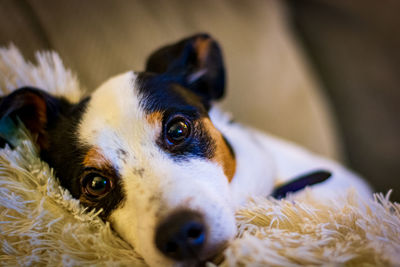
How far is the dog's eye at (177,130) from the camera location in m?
0.85

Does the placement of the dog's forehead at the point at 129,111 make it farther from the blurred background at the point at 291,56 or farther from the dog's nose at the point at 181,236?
the blurred background at the point at 291,56

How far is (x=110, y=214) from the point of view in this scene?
82cm

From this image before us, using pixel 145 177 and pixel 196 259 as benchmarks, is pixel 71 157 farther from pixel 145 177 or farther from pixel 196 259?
pixel 196 259

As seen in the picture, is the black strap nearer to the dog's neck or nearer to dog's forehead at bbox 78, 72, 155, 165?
the dog's neck

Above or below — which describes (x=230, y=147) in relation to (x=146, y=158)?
below

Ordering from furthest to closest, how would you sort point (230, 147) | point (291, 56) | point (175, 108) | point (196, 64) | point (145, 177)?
point (291, 56), point (196, 64), point (230, 147), point (175, 108), point (145, 177)

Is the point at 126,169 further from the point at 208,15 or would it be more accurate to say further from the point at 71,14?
the point at 208,15

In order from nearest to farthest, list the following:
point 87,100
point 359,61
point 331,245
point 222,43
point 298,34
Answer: point 331,245
point 87,100
point 222,43
point 359,61
point 298,34

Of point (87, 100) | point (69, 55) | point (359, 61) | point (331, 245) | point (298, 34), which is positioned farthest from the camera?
point (298, 34)

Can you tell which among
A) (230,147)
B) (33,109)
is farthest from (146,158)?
(33,109)

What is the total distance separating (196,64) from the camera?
1.15m

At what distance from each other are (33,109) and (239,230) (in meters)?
0.73

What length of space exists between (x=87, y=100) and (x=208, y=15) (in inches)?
40.2

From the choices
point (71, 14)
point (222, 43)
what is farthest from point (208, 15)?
point (71, 14)
